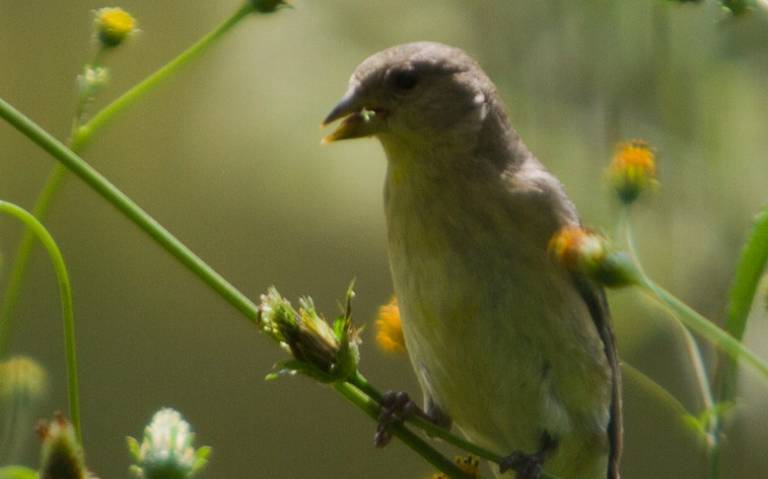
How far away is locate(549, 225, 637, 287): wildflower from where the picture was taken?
161 cm

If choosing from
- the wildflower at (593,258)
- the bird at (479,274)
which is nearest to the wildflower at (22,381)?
the wildflower at (593,258)

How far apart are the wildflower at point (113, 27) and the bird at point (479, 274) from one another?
51 cm

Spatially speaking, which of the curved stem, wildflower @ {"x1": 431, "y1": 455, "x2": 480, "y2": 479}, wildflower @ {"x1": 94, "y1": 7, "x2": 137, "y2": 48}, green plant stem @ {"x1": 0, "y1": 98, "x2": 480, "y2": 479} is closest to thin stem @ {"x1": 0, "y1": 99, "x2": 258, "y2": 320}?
green plant stem @ {"x1": 0, "y1": 98, "x2": 480, "y2": 479}

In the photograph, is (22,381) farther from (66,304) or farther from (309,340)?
(309,340)

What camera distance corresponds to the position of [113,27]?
2045 mm

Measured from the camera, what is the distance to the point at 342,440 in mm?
5535

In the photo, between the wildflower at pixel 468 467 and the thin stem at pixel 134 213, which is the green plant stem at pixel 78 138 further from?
the wildflower at pixel 468 467

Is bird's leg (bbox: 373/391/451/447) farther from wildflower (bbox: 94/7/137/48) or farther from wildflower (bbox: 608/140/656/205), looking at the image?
wildflower (bbox: 94/7/137/48)

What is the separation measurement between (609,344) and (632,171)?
899mm

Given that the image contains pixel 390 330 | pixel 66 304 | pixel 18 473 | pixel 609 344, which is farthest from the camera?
pixel 609 344

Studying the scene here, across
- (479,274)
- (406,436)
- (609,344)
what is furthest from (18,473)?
(609,344)

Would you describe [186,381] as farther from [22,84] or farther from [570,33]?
[570,33]

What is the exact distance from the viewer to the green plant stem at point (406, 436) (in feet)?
5.14

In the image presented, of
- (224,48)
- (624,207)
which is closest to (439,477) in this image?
(624,207)
